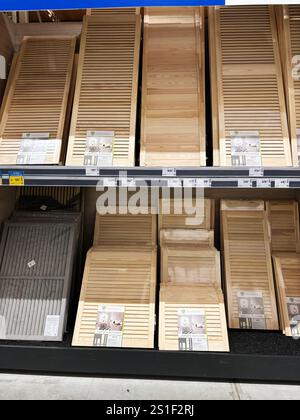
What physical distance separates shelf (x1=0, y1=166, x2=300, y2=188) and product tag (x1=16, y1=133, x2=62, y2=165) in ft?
0.37

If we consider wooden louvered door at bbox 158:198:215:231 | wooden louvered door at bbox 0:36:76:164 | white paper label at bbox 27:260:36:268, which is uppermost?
wooden louvered door at bbox 0:36:76:164

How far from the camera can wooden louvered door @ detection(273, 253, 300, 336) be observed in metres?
1.66

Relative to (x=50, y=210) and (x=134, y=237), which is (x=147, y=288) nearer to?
(x=134, y=237)

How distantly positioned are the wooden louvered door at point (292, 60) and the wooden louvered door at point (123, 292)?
0.94 meters

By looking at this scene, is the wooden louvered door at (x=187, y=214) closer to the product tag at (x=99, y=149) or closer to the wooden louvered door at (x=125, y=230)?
the wooden louvered door at (x=125, y=230)

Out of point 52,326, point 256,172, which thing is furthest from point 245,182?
point 52,326

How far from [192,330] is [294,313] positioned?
1.79 feet

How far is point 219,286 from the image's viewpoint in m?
1.73

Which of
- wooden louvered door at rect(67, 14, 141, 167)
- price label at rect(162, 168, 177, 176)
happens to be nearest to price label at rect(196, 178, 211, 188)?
→ price label at rect(162, 168, 177, 176)

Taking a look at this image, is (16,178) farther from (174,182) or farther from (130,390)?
(130,390)

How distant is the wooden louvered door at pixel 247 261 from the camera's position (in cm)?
171

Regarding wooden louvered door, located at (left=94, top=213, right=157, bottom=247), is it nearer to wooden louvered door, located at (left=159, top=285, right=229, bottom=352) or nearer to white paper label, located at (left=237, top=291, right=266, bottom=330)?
wooden louvered door, located at (left=159, top=285, right=229, bottom=352)

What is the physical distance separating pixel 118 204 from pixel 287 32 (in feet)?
4.39

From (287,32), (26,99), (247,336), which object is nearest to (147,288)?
(247,336)
